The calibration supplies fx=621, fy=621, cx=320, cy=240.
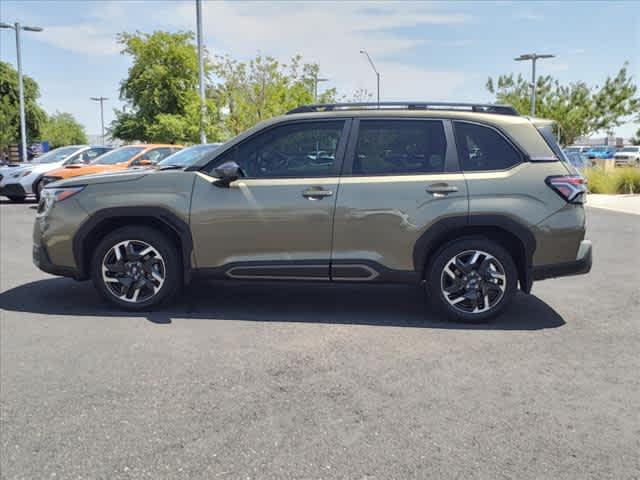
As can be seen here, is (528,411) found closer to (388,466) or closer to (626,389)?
(626,389)

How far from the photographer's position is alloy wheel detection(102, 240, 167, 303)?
5465 mm

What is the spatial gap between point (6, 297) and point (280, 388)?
3737 millimetres

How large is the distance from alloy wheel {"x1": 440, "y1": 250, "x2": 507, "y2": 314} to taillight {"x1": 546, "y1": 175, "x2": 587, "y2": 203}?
76 centimetres

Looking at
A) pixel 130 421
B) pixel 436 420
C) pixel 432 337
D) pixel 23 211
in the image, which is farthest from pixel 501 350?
pixel 23 211

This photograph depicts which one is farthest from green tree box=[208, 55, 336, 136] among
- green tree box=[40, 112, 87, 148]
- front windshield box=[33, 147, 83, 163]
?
green tree box=[40, 112, 87, 148]

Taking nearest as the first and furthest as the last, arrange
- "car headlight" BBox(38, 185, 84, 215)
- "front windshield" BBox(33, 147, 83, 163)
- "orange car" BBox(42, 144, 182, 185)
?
1. "car headlight" BBox(38, 185, 84, 215)
2. "orange car" BBox(42, 144, 182, 185)
3. "front windshield" BBox(33, 147, 83, 163)

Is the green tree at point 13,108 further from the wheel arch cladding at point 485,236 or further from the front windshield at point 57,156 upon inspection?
the wheel arch cladding at point 485,236

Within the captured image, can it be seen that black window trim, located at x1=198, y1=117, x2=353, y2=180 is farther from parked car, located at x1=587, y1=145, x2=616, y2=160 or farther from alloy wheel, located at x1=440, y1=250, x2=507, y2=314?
parked car, located at x1=587, y1=145, x2=616, y2=160

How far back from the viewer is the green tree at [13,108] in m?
46.3

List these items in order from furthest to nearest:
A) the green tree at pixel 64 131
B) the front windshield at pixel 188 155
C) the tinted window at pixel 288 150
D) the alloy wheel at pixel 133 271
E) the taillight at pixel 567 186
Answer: the green tree at pixel 64 131, the front windshield at pixel 188 155, the alloy wheel at pixel 133 271, the tinted window at pixel 288 150, the taillight at pixel 567 186

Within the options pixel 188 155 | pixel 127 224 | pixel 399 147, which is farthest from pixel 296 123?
pixel 188 155

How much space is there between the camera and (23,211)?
15016 millimetres

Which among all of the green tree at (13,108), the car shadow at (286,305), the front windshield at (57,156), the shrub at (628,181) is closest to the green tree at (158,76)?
the green tree at (13,108)

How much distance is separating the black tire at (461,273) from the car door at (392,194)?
0.56ft
